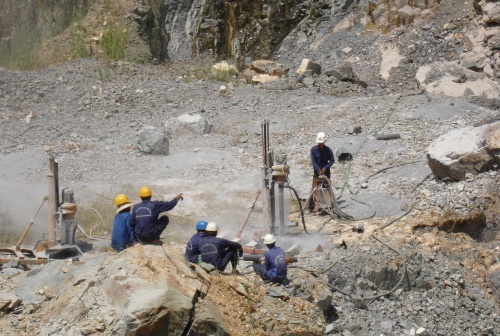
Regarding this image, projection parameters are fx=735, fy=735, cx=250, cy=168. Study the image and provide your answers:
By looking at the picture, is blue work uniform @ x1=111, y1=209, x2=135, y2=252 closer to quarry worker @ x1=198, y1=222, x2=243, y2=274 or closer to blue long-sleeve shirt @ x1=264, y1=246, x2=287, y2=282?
quarry worker @ x1=198, y1=222, x2=243, y2=274

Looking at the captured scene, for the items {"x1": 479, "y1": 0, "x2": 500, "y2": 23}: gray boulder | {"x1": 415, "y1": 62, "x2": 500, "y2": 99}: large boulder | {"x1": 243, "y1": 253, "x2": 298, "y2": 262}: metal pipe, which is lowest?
{"x1": 243, "y1": 253, "x2": 298, "y2": 262}: metal pipe

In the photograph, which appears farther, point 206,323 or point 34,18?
point 34,18

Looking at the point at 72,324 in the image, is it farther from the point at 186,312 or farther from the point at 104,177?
the point at 104,177

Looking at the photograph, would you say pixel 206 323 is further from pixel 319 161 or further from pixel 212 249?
pixel 319 161

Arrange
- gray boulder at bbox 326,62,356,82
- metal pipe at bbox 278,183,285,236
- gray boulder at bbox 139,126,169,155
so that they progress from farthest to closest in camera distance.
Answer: gray boulder at bbox 326,62,356,82 < gray boulder at bbox 139,126,169,155 < metal pipe at bbox 278,183,285,236

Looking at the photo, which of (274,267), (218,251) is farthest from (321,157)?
(218,251)

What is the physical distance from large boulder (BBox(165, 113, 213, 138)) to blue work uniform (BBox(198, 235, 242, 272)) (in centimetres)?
764

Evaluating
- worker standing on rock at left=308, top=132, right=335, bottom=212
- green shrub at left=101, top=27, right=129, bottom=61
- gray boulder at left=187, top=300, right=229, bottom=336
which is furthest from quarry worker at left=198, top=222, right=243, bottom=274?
green shrub at left=101, top=27, right=129, bottom=61

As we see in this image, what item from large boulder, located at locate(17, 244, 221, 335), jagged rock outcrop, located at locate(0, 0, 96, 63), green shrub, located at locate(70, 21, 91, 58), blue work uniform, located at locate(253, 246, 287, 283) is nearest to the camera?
large boulder, located at locate(17, 244, 221, 335)

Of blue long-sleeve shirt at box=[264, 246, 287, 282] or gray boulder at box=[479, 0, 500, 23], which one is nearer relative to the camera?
blue long-sleeve shirt at box=[264, 246, 287, 282]

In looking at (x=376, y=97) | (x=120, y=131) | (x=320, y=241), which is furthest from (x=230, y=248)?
(x=376, y=97)

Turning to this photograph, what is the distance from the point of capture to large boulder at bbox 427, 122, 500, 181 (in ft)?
36.6

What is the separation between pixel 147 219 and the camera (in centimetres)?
816

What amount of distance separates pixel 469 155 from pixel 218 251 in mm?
5103
